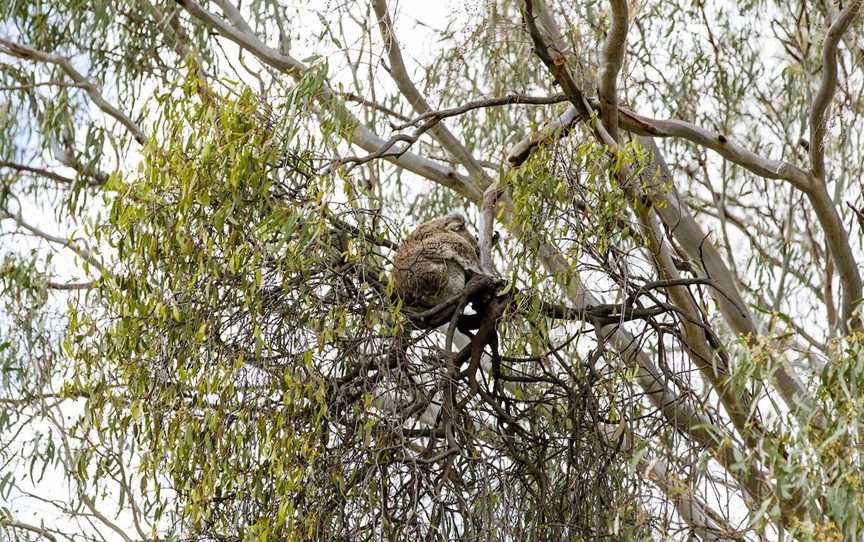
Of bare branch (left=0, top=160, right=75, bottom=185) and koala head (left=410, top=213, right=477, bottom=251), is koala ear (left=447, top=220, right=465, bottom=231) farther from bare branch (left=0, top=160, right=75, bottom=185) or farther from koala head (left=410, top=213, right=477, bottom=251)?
bare branch (left=0, top=160, right=75, bottom=185)

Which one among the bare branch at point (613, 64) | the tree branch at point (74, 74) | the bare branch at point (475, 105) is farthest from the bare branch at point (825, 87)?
the tree branch at point (74, 74)

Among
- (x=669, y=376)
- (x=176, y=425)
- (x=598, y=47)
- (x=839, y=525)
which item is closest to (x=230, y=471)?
(x=176, y=425)

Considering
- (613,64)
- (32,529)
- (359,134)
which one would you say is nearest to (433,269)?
(613,64)

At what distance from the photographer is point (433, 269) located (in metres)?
3.77

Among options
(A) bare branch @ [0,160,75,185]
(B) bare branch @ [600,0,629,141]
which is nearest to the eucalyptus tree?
(B) bare branch @ [600,0,629,141]

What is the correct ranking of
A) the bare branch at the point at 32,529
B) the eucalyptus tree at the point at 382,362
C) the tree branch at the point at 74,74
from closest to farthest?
the eucalyptus tree at the point at 382,362
the bare branch at the point at 32,529
the tree branch at the point at 74,74

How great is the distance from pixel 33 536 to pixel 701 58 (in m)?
4.49

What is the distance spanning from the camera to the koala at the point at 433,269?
12.4ft

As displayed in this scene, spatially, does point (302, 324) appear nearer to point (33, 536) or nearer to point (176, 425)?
point (176, 425)

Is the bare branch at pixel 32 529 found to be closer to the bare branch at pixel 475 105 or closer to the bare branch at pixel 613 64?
the bare branch at pixel 475 105

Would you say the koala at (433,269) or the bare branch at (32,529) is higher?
the bare branch at (32,529)

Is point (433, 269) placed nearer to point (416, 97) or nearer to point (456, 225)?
point (456, 225)

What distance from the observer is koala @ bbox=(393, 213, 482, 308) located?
12.4 ft

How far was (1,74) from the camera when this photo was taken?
646 centimetres
